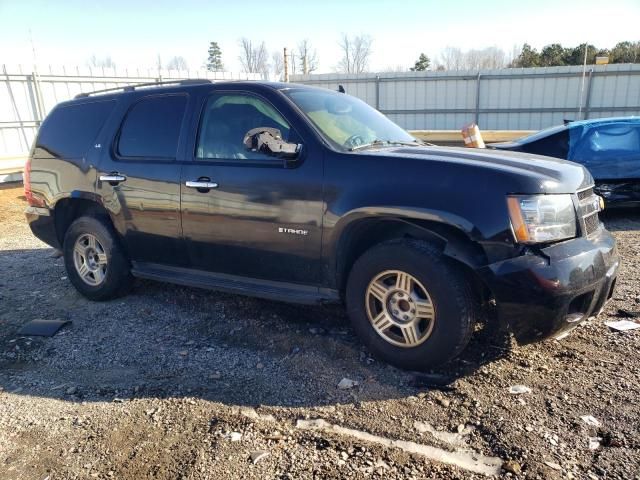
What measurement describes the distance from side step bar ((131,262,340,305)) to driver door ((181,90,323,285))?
0.05m

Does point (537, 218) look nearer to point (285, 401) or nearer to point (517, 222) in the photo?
point (517, 222)

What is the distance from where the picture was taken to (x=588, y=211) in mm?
3502

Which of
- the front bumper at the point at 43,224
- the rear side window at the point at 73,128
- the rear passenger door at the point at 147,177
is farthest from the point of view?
the front bumper at the point at 43,224

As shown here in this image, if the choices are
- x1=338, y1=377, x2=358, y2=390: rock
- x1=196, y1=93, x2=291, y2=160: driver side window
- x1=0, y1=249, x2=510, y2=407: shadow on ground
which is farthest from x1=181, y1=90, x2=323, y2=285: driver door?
x1=338, y1=377, x2=358, y2=390: rock

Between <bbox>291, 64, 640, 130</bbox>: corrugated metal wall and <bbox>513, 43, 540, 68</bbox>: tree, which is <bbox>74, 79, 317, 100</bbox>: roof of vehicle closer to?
<bbox>291, 64, 640, 130</bbox>: corrugated metal wall

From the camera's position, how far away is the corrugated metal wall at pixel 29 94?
13578mm

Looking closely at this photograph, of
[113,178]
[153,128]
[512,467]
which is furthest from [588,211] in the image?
[113,178]

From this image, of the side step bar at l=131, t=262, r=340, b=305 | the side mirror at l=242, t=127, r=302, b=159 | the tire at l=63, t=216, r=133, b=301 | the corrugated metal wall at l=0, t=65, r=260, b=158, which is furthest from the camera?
the corrugated metal wall at l=0, t=65, r=260, b=158

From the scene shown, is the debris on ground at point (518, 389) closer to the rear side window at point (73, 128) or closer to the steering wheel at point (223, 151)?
the steering wheel at point (223, 151)

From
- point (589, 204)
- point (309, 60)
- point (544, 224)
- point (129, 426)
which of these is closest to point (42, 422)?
point (129, 426)

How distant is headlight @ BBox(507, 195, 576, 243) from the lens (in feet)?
9.92

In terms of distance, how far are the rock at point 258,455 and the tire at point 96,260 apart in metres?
2.79

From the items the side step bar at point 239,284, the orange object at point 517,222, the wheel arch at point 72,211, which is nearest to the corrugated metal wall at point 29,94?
the wheel arch at point 72,211

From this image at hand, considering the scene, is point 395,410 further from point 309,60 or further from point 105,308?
point 309,60
